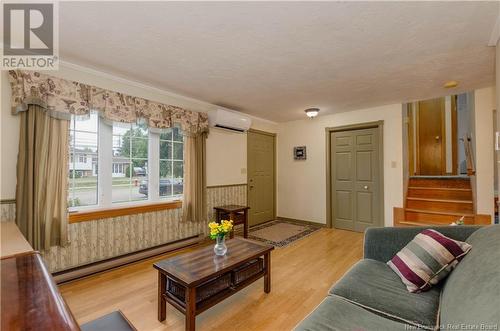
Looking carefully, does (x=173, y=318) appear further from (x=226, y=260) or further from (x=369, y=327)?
(x=369, y=327)

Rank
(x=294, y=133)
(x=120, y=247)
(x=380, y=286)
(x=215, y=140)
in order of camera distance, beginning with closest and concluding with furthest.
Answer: (x=380, y=286)
(x=120, y=247)
(x=215, y=140)
(x=294, y=133)

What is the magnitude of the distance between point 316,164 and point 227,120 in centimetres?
221

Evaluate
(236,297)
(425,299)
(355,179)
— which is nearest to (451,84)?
Result: (355,179)

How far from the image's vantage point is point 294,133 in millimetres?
5316

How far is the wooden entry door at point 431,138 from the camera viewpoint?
19.2ft

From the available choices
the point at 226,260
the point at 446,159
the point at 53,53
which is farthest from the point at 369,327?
the point at 446,159

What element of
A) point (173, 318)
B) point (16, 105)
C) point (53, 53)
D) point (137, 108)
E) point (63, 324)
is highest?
point (53, 53)

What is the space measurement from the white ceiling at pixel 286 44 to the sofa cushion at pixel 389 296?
1.90m

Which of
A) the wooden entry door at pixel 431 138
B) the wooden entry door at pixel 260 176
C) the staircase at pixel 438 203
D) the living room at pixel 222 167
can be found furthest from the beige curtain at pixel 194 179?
the wooden entry door at pixel 431 138

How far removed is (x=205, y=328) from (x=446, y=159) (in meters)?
6.78

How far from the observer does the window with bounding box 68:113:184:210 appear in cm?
269

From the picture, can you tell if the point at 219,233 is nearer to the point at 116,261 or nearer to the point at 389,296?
the point at 389,296

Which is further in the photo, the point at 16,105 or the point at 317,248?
the point at 317,248

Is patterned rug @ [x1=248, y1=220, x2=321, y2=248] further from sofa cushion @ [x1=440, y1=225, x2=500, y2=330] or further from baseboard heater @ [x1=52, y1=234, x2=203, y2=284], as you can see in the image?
sofa cushion @ [x1=440, y1=225, x2=500, y2=330]
